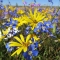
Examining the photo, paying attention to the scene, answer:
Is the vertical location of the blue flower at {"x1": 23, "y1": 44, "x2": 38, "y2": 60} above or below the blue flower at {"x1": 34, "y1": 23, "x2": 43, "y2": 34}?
below

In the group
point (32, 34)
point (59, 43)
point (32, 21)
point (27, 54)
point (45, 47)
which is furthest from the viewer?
point (59, 43)

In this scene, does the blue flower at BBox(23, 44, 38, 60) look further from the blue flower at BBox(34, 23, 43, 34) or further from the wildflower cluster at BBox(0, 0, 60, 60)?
the blue flower at BBox(34, 23, 43, 34)

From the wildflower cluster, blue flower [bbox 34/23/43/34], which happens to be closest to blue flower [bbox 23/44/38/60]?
the wildflower cluster

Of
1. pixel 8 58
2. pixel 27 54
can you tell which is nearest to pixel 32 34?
pixel 27 54

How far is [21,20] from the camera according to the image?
161 cm

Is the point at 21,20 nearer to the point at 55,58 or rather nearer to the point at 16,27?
the point at 16,27

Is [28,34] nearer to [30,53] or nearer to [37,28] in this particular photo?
[37,28]

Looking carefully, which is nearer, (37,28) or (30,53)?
(30,53)

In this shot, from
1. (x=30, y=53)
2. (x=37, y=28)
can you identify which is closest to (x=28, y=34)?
(x=37, y=28)

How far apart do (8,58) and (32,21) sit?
30 cm

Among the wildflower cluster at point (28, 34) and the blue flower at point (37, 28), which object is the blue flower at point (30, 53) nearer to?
the wildflower cluster at point (28, 34)

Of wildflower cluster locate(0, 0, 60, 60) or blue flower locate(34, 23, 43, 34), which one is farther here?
blue flower locate(34, 23, 43, 34)

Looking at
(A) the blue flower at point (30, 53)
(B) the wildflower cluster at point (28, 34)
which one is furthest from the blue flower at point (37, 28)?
(A) the blue flower at point (30, 53)

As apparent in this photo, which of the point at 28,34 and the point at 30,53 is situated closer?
the point at 30,53
